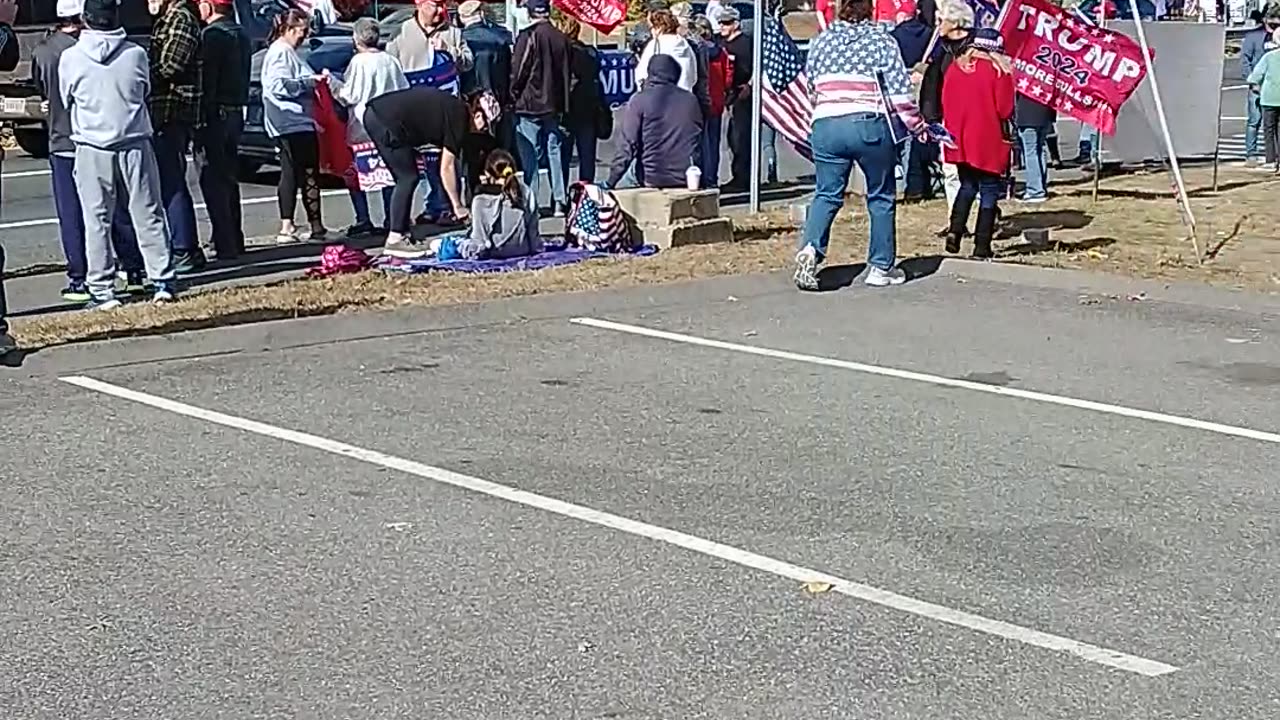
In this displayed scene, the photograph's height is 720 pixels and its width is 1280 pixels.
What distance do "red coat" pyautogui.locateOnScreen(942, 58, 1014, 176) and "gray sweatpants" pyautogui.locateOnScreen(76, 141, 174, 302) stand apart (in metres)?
5.03

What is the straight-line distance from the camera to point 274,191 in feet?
58.1

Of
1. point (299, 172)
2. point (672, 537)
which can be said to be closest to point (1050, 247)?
point (299, 172)

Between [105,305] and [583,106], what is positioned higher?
[583,106]

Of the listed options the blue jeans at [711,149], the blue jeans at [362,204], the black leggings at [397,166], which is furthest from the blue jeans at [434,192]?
the blue jeans at [711,149]

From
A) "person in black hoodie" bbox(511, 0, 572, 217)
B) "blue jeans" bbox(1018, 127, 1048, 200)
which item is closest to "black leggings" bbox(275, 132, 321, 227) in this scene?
"person in black hoodie" bbox(511, 0, 572, 217)

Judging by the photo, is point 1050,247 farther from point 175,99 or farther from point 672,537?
point 672,537

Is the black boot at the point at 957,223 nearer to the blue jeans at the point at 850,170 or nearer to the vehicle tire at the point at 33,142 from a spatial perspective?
the blue jeans at the point at 850,170

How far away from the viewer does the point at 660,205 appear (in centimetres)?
1367

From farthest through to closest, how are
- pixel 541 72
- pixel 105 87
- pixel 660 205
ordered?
pixel 541 72 < pixel 660 205 < pixel 105 87

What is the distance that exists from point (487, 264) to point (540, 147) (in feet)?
9.76

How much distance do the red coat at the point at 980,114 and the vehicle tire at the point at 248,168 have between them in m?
8.46

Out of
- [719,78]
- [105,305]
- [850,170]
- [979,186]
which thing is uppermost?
[719,78]

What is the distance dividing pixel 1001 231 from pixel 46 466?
8.89 m

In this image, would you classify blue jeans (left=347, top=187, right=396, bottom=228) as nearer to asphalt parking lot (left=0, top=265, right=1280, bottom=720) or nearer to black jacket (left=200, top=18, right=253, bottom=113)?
A: black jacket (left=200, top=18, right=253, bottom=113)
